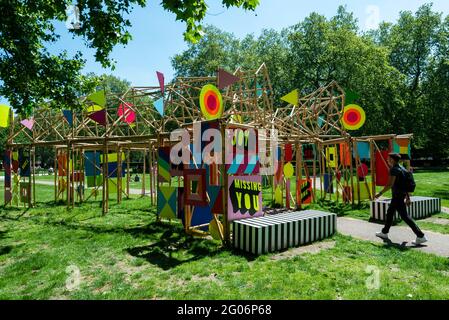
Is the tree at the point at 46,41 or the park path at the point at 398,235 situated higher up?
the tree at the point at 46,41

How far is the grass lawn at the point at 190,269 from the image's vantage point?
15.7 feet

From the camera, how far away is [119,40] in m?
9.24

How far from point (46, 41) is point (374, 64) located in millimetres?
31183

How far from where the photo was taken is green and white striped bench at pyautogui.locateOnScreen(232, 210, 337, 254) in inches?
262

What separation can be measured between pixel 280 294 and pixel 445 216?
29.9 ft

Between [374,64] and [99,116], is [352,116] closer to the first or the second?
[99,116]

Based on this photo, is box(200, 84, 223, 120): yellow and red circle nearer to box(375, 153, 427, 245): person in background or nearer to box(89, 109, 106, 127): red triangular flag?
box(375, 153, 427, 245): person in background

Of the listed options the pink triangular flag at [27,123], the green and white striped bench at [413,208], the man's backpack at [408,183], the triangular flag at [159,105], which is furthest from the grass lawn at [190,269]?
the pink triangular flag at [27,123]

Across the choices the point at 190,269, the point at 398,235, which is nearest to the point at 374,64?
the point at 398,235

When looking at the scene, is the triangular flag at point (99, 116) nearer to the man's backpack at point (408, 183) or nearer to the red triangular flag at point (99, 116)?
the red triangular flag at point (99, 116)

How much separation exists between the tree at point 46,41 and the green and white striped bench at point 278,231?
450cm

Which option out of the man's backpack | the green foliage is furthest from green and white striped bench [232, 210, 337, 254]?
the green foliage

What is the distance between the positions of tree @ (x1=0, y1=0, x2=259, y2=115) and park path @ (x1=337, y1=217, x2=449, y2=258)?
20.8 feet
